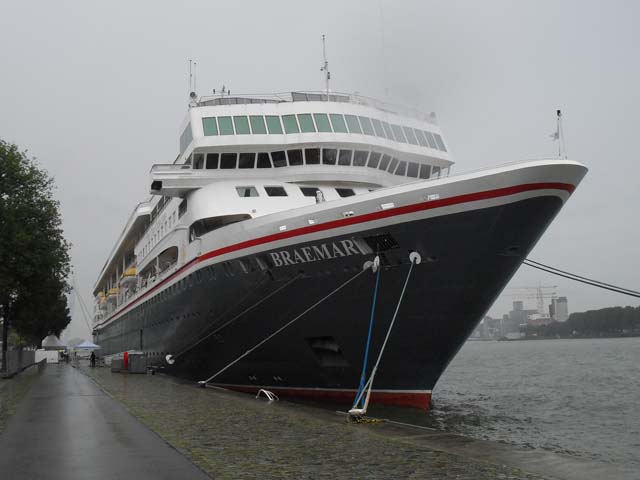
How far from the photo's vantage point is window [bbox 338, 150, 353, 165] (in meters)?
20.2

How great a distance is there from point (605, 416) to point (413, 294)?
9.01 m

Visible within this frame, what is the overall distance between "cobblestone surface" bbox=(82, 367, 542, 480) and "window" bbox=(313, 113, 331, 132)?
926 cm

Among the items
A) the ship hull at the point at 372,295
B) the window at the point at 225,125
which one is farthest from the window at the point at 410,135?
the ship hull at the point at 372,295

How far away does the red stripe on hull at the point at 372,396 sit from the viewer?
1542 centimetres

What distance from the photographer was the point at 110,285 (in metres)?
64.5

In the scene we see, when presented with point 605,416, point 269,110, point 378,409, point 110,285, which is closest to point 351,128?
point 269,110

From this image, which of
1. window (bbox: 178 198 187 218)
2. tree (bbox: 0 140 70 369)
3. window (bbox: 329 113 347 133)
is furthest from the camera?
tree (bbox: 0 140 70 369)

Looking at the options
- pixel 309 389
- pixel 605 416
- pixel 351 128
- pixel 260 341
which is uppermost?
pixel 351 128

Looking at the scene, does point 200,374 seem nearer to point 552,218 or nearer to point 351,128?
point 351,128

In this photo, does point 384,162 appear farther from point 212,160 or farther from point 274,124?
point 212,160

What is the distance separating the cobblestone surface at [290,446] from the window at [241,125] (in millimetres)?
9268

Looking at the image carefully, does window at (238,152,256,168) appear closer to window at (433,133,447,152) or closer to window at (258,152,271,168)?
window at (258,152,271,168)

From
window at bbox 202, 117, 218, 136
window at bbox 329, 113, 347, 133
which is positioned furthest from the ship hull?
window at bbox 329, 113, 347, 133

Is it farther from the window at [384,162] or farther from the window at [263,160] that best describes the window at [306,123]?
the window at [384,162]
